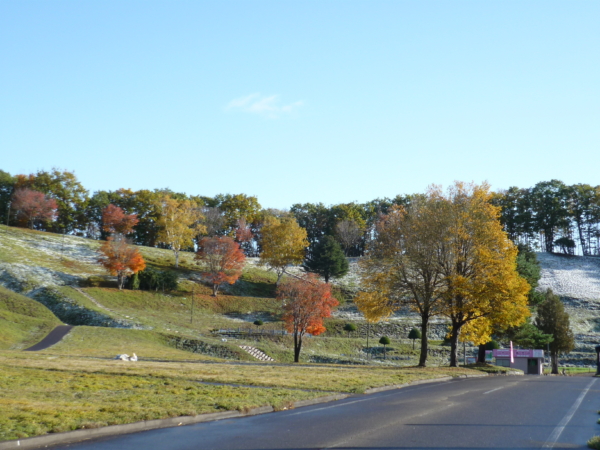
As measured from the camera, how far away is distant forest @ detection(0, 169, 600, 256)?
104m

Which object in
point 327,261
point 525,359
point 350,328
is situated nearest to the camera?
point 525,359

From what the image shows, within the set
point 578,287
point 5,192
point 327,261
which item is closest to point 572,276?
point 578,287

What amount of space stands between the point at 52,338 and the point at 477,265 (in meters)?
34.6

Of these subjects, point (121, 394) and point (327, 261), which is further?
point (327, 261)

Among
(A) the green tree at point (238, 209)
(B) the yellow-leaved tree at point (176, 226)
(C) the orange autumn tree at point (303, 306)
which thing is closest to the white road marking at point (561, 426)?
(C) the orange autumn tree at point (303, 306)

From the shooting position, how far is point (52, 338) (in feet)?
147

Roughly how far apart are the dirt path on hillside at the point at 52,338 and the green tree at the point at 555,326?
48.5 m

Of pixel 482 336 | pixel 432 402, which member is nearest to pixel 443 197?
pixel 482 336

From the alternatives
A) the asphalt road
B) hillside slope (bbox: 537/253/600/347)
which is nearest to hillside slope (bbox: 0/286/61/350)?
the asphalt road

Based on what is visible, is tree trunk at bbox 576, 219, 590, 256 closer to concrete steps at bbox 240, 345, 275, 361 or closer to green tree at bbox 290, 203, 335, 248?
green tree at bbox 290, 203, 335, 248

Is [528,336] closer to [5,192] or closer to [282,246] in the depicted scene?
[282,246]

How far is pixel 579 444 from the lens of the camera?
923 cm

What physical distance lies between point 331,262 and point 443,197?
53.2 meters

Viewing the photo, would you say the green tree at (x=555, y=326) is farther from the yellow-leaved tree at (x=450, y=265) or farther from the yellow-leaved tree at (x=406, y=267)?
the yellow-leaved tree at (x=406, y=267)
